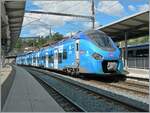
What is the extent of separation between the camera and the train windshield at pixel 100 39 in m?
21.2

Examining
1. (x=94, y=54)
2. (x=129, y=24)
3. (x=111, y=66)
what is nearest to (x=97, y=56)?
(x=94, y=54)

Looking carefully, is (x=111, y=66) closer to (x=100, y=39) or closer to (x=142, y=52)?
(x=100, y=39)

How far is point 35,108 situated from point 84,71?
1086 centimetres

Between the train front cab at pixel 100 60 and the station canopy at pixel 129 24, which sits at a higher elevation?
the station canopy at pixel 129 24

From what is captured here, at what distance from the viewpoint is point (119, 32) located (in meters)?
31.9

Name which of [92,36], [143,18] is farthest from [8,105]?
[143,18]

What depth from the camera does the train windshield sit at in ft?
69.5

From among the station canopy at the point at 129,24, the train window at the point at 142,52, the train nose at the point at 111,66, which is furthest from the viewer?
the train window at the point at 142,52

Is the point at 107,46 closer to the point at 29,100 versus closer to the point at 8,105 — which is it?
the point at 29,100

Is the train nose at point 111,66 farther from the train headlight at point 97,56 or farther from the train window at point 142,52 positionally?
the train window at point 142,52

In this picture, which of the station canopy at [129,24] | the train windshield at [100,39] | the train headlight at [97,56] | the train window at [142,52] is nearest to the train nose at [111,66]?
the train headlight at [97,56]

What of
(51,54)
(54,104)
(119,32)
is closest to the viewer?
(54,104)

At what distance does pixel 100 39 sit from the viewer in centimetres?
2155

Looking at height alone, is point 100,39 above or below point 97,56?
above
